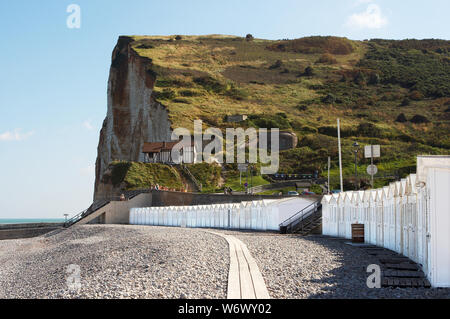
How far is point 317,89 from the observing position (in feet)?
424

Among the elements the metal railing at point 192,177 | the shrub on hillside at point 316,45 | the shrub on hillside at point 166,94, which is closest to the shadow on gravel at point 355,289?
the metal railing at point 192,177

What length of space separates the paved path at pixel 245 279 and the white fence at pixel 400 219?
417 cm

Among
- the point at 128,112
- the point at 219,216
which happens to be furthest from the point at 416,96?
the point at 219,216

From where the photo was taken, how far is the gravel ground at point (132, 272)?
13430 millimetres

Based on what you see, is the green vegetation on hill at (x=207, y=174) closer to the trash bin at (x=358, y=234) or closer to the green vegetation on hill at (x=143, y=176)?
the green vegetation on hill at (x=143, y=176)

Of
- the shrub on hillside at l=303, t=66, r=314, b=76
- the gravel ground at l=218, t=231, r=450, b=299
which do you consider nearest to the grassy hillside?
the shrub on hillside at l=303, t=66, r=314, b=76

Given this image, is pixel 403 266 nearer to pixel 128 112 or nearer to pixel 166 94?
pixel 166 94

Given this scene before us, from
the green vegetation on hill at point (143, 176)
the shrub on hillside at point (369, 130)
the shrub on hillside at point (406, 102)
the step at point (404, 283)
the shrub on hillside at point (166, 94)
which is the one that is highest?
the shrub on hillside at point (166, 94)

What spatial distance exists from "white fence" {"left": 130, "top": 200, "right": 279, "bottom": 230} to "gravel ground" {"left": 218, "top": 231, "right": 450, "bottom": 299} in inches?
605

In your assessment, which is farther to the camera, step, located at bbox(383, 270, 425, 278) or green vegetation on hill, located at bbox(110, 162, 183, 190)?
green vegetation on hill, located at bbox(110, 162, 183, 190)

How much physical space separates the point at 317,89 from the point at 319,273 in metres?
118

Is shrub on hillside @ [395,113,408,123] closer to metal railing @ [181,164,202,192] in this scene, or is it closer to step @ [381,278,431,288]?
metal railing @ [181,164,202,192]

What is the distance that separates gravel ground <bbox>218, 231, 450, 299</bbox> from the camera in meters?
11.9

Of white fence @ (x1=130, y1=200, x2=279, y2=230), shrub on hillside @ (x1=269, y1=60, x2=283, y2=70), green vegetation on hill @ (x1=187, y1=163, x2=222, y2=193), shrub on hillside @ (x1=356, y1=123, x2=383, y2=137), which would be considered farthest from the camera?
shrub on hillside @ (x1=269, y1=60, x2=283, y2=70)
